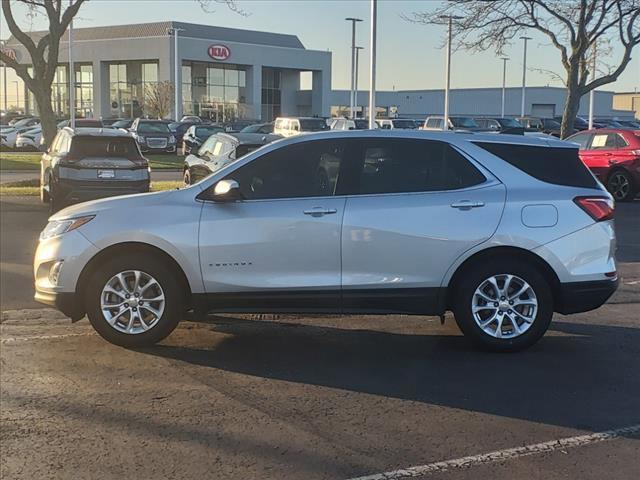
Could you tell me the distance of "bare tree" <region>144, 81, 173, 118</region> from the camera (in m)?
67.1

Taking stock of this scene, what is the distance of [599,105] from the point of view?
326 feet

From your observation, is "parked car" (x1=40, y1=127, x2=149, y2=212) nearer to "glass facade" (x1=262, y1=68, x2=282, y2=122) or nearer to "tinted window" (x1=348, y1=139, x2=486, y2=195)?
"tinted window" (x1=348, y1=139, x2=486, y2=195)

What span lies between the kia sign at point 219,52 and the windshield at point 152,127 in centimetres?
3753

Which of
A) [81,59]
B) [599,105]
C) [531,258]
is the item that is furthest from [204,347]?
[599,105]

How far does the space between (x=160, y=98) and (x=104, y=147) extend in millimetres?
55032

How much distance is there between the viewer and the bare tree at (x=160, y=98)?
67125 millimetres

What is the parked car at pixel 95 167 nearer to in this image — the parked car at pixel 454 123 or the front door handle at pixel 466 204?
the front door handle at pixel 466 204

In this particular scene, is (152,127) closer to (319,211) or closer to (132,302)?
(132,302)

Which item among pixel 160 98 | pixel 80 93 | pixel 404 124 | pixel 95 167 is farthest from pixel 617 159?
pixel 80 93

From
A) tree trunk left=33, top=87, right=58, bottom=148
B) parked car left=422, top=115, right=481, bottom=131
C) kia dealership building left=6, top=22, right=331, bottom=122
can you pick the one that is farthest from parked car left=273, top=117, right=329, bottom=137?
kia dealership building left=6, top=22, right=331, bottom=122

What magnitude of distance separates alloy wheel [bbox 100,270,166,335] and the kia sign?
6987 centimetres

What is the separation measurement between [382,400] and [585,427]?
1.27 metres

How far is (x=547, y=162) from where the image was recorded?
6074 mm

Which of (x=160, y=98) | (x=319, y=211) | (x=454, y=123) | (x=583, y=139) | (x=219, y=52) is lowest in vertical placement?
(x=319, y=211)
